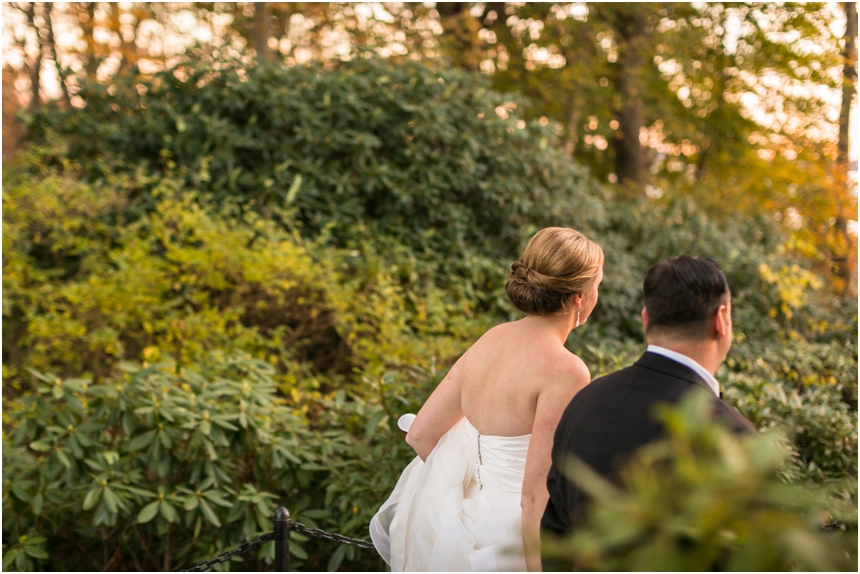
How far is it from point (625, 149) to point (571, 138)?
1.92 meters

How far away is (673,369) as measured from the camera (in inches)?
66.4

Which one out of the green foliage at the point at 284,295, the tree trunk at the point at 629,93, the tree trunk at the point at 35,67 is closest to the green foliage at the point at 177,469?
the green foliage at the point at 284,295

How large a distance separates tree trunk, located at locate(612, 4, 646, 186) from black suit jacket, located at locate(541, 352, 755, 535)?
10.7 metres

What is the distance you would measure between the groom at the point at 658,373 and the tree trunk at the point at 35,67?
13306 mm

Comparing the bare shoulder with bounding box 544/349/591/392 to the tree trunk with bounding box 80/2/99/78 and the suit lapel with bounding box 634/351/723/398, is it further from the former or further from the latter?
the tree trunk with bounding box 80/2/99/78

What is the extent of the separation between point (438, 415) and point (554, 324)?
2.20 ft

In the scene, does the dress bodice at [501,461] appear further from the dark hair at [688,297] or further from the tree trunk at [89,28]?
the tree trunk at [89,28]

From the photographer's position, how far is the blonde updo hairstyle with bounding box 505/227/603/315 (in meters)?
2.26

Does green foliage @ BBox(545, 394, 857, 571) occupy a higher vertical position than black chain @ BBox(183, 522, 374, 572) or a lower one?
higher

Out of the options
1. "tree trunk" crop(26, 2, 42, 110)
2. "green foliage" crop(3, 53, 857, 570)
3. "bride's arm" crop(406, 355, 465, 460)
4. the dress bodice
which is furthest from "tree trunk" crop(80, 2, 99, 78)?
the dress bodice

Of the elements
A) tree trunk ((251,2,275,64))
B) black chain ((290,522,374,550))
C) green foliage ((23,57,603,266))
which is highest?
tree trunk ((251,2,275,64))

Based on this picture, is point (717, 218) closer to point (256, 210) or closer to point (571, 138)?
point (571, 138)

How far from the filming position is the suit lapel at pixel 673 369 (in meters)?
1.68

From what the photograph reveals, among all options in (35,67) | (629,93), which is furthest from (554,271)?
(35,67)
